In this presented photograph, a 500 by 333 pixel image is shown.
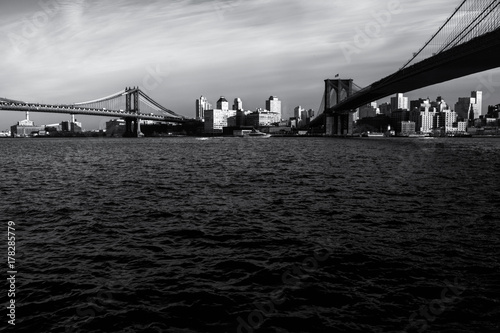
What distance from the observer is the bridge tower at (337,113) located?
135 meters

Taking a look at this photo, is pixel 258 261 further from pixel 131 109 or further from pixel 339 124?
pixel 131 109

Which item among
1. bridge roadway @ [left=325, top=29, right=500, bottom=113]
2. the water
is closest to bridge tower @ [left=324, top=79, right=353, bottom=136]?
bridge roadway @ [left=325, top=29, right=500, bottom=113]

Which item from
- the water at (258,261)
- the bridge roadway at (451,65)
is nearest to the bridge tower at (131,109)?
the bridge roadway at (451,65)

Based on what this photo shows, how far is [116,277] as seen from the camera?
7.96m

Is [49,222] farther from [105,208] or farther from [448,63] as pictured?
[448,63]

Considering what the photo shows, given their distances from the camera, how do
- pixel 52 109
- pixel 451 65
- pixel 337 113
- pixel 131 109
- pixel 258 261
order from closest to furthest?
pixel 258 261 < pixel 451 65 < pixel 52 109 < pixel 337 113 < pixel 131 109

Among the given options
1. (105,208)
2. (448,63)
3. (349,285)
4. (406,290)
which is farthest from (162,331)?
(448,63)

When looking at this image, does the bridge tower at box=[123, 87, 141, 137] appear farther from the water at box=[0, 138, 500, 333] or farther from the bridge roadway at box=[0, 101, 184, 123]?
the water at box=[0, 138, 500, 333]

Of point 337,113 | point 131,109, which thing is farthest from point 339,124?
point 131,109

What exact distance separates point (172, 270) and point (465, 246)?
6833mm

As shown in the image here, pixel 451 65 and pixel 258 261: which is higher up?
pixel 451 65

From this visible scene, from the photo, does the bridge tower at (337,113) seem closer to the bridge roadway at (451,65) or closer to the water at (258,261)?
the bridge roadway at (451,65)

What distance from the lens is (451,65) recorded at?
4853cm

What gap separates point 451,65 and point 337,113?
82469mm
